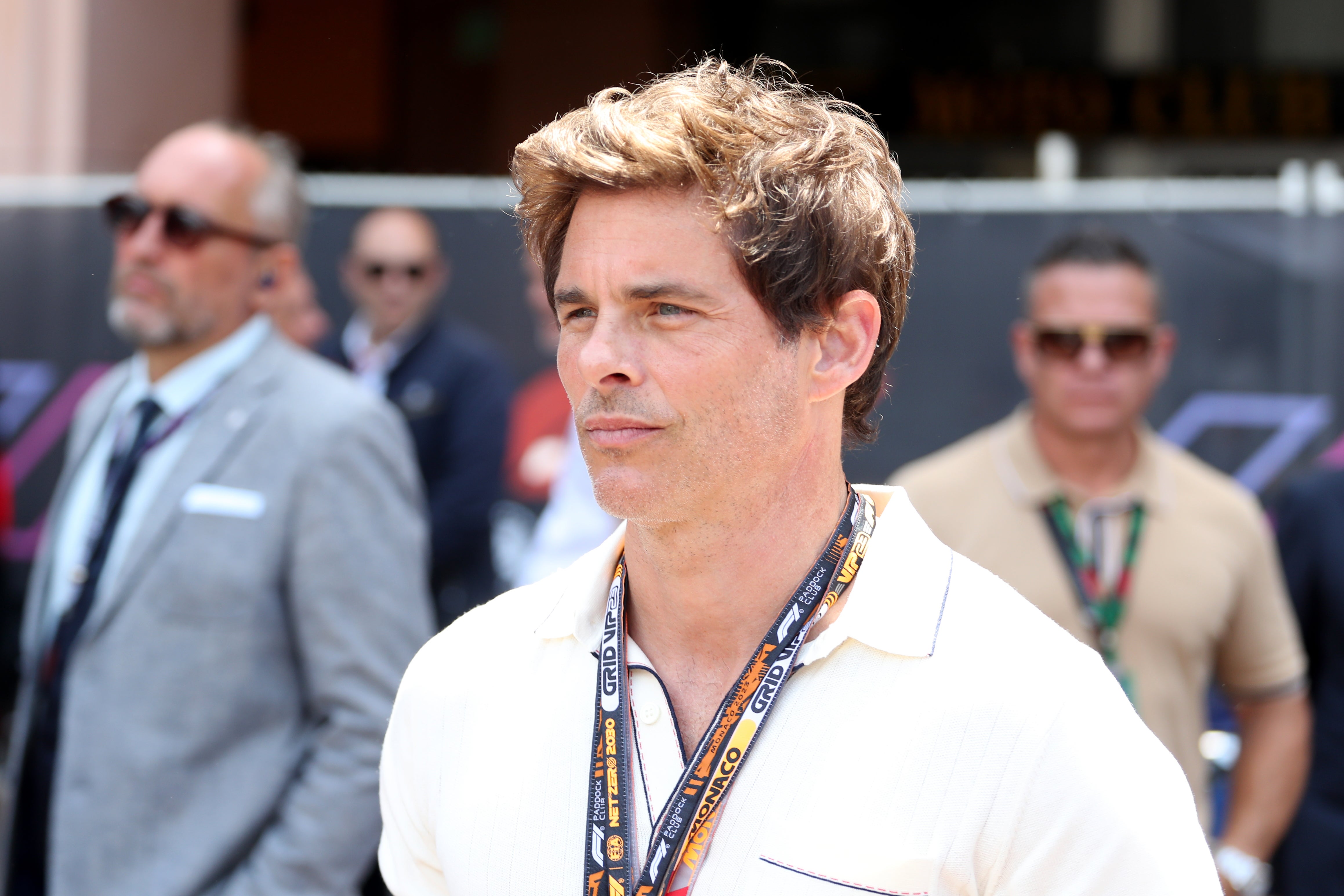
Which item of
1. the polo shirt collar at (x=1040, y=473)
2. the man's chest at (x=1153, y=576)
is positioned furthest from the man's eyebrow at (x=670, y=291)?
the polo shirt collar at (x=1040, y=473)

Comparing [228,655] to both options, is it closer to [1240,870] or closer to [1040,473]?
[1040,473]

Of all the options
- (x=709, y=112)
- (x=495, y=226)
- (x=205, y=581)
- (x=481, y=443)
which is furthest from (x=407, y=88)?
(x=709, y=112)

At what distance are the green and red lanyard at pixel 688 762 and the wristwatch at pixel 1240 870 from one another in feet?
7.23

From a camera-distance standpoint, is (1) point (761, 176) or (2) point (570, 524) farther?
(2) point (570, 524)

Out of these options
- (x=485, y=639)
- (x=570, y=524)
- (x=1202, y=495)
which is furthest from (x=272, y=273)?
(x=1202, y=495)

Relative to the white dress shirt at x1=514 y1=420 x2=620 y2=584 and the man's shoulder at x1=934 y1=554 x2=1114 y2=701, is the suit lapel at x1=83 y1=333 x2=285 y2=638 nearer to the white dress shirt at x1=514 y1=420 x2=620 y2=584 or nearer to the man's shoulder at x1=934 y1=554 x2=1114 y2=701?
the white dress shirt at x1=514 y1=420 x2=620 y2=584

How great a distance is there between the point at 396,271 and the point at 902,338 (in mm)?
2030

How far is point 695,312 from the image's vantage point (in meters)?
1.70

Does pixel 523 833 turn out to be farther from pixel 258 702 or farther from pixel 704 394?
pixel 258 702

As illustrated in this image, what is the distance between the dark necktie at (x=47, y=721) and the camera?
2.89m

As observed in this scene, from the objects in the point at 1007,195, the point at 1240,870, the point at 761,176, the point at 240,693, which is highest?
the point at 1007,195

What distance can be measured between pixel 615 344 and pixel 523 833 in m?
0.60

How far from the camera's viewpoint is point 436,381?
213 inches

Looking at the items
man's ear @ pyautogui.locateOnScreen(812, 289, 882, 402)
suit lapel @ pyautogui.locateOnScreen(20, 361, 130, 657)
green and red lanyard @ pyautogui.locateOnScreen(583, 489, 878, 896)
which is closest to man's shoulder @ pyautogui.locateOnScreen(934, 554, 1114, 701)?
green and red lanyard @ pyautogui.locateOnScreen(583, 489, 878, 896)
